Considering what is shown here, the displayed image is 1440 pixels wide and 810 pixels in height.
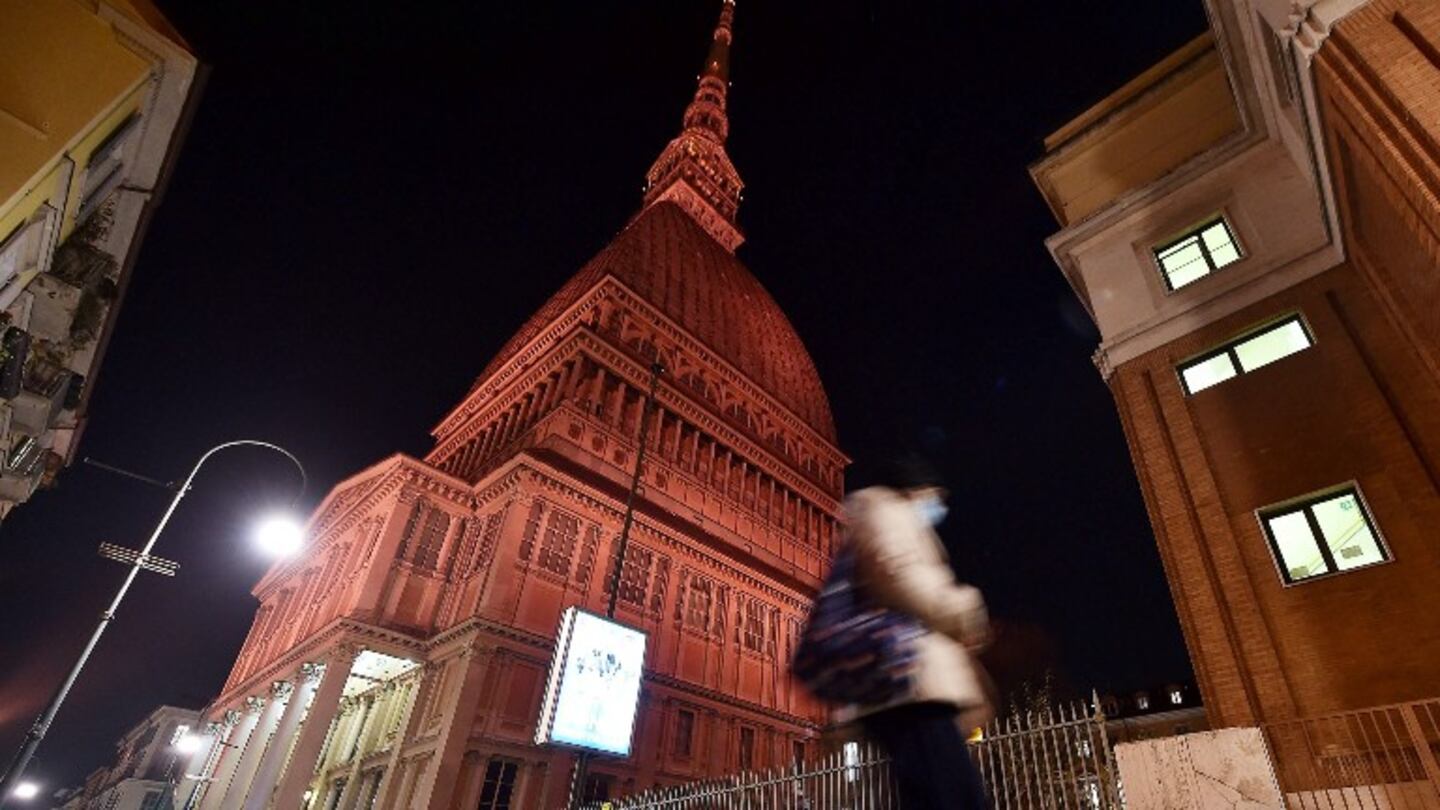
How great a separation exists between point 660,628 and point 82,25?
93.7ft

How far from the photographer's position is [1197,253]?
1479 centimetres

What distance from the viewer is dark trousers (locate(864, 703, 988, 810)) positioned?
11.8 feet

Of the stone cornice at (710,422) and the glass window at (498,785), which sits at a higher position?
the stone cornice at (710,422)

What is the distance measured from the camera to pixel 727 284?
206 ft

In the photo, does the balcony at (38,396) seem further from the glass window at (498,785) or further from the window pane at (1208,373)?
the window pane at (1208,373)

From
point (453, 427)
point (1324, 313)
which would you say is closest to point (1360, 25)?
point (1324, 313)

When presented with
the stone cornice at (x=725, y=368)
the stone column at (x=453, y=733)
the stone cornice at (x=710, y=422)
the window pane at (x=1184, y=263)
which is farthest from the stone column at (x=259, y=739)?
the window pane at (x=1184, y=263)

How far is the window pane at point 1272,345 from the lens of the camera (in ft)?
41.3

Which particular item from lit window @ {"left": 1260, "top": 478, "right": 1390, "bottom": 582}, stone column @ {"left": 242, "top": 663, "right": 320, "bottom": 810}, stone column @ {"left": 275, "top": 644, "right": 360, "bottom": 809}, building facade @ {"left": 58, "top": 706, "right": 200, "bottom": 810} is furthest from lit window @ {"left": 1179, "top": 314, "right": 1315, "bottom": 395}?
building facade @ {"left": 58, "top": 706, "right": 200, "bottom": 810}

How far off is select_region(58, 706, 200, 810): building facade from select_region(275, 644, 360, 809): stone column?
87.7 ft

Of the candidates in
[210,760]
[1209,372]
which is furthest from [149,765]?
[1209,372]

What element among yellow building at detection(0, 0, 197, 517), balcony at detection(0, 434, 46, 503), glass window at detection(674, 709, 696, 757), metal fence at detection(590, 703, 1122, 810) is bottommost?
metal fence at detection(590, 703, 1122, 810)

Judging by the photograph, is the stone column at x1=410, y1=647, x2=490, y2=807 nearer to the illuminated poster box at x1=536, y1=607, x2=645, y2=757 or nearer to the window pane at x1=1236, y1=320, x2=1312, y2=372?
the illuminated poster box at x1=536, y1=607, x2=645, y2=757

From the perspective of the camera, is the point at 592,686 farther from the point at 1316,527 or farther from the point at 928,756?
the point at 928,756
